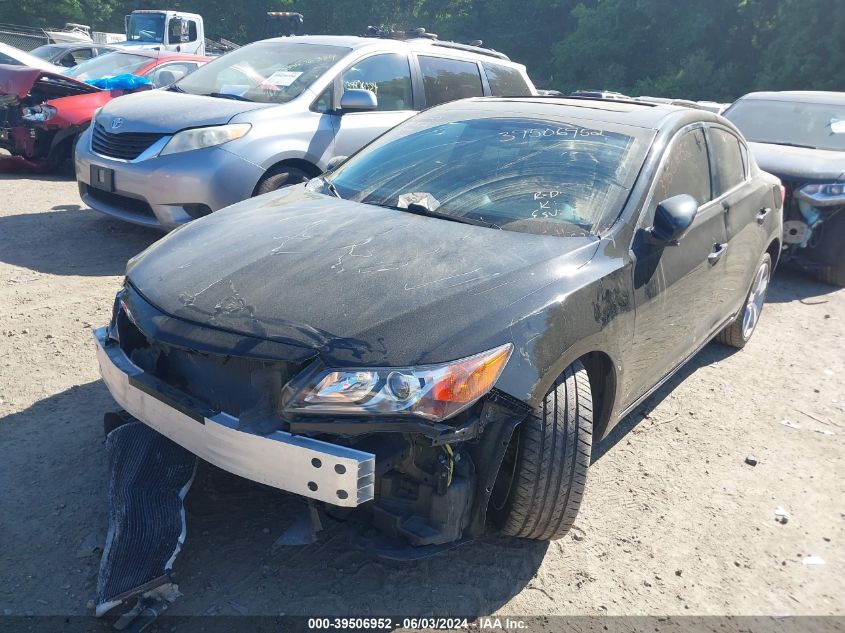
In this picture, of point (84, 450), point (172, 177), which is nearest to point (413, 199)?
point (84, 450)

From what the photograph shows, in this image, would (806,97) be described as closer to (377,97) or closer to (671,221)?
(377,97)

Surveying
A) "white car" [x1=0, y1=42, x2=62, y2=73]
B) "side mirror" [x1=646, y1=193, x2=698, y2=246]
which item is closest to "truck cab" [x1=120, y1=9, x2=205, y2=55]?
"white car" [x1=0, y1=42, x2=62, y2=73]

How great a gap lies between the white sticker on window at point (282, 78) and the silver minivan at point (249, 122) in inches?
0.4

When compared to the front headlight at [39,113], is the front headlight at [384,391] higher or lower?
higher

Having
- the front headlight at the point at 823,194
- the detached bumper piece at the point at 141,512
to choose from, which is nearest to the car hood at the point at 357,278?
the detached bumper piece at the point at 141,512

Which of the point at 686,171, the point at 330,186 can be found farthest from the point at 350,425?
the point at 686,171

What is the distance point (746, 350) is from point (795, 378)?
1.50 ft

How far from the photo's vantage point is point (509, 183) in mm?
3285

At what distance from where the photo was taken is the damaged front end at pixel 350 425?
220 centimetres

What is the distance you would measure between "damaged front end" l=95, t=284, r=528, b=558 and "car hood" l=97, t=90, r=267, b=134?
138 inches

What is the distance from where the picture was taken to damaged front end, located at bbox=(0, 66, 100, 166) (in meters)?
7.98

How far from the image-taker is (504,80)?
7539mm

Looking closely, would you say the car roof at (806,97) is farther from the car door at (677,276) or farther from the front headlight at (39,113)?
the front headlight at (39,113)

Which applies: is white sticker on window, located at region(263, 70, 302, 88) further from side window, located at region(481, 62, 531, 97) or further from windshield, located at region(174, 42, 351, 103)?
side window, located at region(481, 62, 531, 97)
